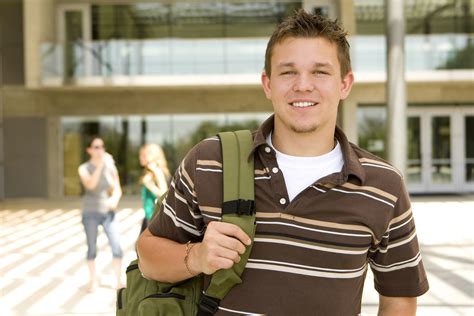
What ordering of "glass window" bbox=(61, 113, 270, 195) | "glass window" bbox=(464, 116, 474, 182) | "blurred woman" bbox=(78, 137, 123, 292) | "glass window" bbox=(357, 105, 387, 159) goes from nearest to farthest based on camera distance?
"blurred woman" bbox=(78, 137, 123, 292), "glass window" bbox=(357, 105, 387, 159), "glass window" bbox=(464, 116, 474, 182), "glass window" bbox=(61, 113, 270, 195)

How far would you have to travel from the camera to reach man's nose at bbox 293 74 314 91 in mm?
1893

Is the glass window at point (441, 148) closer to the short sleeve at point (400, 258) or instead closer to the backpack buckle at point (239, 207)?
the short sleeve at point (400, 258)

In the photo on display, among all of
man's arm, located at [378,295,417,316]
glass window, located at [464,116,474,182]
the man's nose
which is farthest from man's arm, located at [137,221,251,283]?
glass window, located at [464,116,474,182]

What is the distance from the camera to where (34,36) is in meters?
21.6

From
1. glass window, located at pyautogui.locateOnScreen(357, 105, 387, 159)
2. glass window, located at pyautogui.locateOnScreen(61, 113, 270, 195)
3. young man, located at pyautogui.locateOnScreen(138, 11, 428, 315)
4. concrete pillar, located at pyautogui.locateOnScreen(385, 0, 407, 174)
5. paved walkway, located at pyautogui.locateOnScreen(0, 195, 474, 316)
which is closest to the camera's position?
young man, located at pyautogui.locateOnScreen(138, 11, 428, 315)

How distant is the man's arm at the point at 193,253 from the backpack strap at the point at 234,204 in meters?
0.04

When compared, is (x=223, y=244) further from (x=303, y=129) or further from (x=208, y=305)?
(x=303, y=129)

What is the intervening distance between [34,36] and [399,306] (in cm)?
2158

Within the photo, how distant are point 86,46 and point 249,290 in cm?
2087

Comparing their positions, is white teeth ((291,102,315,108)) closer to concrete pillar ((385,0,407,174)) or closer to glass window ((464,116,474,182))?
concrete pillar ((385,0,407,174))

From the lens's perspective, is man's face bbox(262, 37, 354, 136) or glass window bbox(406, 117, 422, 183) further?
glass window bbox(406, 117, 422, 183)

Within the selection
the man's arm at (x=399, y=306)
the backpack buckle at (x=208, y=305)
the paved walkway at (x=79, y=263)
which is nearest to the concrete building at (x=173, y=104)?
the paved walkway at (x=79, y=263)

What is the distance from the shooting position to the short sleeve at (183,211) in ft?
6.27

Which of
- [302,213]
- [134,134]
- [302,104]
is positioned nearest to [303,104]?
[302,104]
